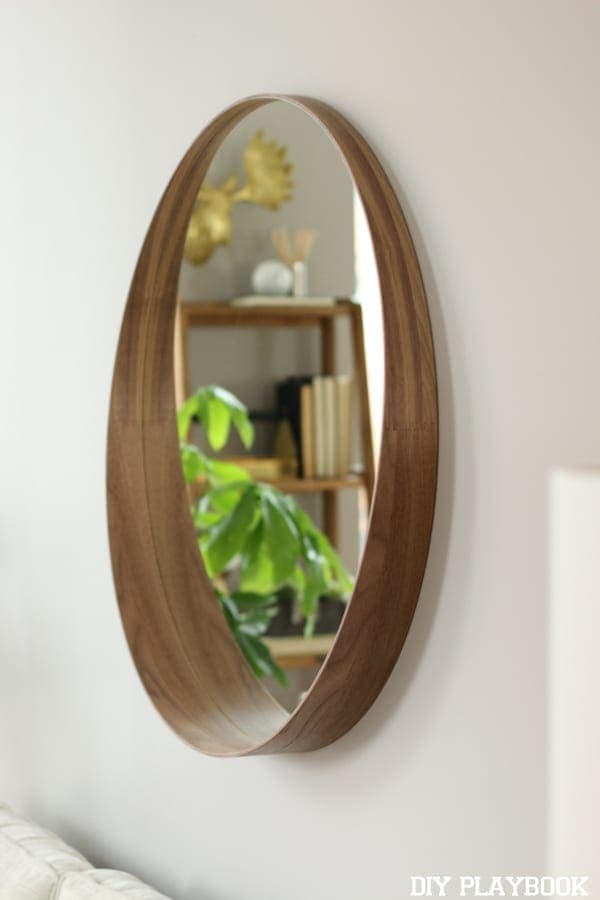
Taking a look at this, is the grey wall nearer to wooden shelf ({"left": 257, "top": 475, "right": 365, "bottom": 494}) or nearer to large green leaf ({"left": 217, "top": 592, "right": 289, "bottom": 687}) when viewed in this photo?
wooden shelf ({"left": 257, "top": 475, "right": 365, "bottom": 494})

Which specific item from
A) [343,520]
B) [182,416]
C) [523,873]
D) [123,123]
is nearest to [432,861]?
[523,873]

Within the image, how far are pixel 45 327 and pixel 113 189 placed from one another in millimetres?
282

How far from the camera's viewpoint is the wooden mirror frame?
121 cm

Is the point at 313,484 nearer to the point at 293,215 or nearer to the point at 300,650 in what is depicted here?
the point at 300,650

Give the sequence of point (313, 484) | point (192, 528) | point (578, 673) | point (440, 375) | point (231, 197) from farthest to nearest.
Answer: point (231, 197) < point (313, 484) < point (192, 528) < point (440, 375) < point (578, 673)

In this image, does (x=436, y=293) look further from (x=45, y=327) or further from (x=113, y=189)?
(x=45, y=327)

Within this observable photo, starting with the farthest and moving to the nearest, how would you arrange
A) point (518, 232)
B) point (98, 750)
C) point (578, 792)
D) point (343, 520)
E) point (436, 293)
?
point (98, 750) < point (343, 520) < point (436, 293) < point (518, 232) < point (578, 792)

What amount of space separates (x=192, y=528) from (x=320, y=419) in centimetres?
26

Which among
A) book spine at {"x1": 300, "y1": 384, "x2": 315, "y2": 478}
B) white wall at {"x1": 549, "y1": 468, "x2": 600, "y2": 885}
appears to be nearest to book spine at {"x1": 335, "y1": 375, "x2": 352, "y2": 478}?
book spine at {"x1": 300, "y1": 384, "x2": 315, "y2": 478}

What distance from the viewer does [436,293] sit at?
121cm

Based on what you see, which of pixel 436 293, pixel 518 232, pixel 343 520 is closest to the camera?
pixel 518 232

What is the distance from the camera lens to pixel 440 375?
3.99 ft

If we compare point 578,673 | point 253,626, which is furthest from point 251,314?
point 578,673

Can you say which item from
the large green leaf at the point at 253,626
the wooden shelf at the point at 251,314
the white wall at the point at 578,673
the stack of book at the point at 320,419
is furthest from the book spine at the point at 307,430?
the white wall at the point at 578,673
